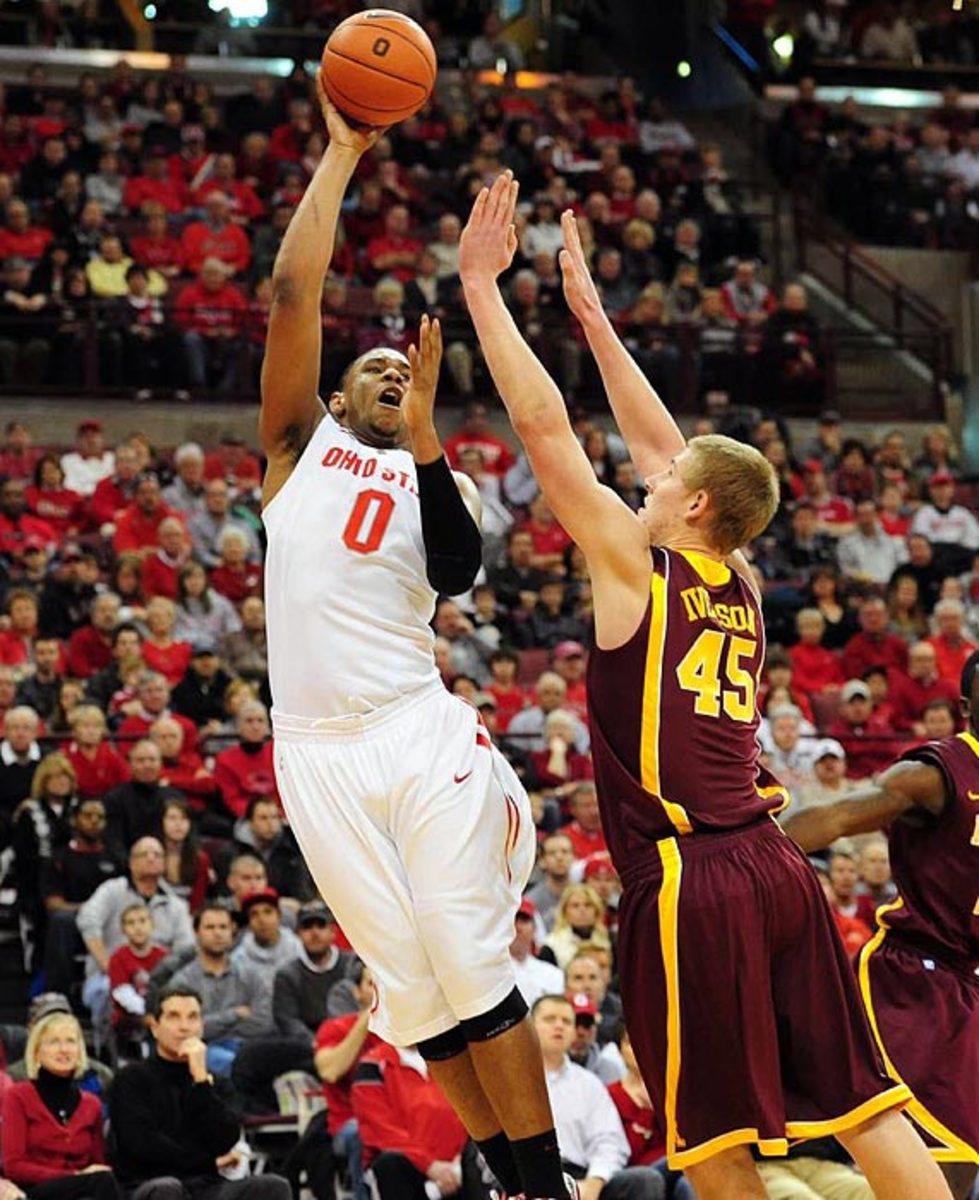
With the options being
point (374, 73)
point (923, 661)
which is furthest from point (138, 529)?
point (374, 73)

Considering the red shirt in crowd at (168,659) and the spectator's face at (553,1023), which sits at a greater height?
the red shirt in crowd at (168,659)

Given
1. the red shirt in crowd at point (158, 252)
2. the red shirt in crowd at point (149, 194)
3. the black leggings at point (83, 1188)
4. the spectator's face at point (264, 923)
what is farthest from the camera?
the red shirt in crowd at point (149, 194)

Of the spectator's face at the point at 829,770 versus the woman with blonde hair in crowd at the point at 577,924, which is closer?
the woman with blonde hair in crowd at the point at 577,924

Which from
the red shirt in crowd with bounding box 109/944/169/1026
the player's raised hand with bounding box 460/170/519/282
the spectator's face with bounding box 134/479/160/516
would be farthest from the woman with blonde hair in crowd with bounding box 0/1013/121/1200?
the spectator's face with bounding box 134/479/160/516

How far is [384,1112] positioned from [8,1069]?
6.95 ft

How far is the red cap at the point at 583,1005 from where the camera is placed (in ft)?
36.2

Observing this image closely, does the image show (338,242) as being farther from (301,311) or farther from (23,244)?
(301,311)

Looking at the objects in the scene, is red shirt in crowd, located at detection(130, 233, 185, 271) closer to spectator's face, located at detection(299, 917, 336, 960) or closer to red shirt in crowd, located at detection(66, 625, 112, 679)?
red shirt in crowd, located at detection(66, 625, 112, 679)

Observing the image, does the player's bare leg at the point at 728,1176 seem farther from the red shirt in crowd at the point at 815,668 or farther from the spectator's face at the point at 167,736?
the red shirt in crowd at the point at 815,668

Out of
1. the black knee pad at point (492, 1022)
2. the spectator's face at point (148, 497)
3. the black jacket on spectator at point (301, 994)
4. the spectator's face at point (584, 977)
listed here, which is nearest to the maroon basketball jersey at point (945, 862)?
the black knee pad at point (492, 1022)

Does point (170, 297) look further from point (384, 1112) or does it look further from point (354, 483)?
point (354, 483)

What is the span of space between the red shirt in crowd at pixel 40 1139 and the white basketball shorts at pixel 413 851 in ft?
14.9

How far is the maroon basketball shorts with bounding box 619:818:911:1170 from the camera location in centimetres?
563

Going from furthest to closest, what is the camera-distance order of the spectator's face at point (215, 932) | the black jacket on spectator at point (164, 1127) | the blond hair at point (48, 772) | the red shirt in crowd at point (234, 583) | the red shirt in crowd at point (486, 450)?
1. the red shirt in crowd at point (486, 450)
2. the red shirt in crowd at point (234, 583)
3. the blond hair at point (48, 772)
4. the spectator's face at point (215, 932)
5. the black jacket on spectator at point (164, 1127)
